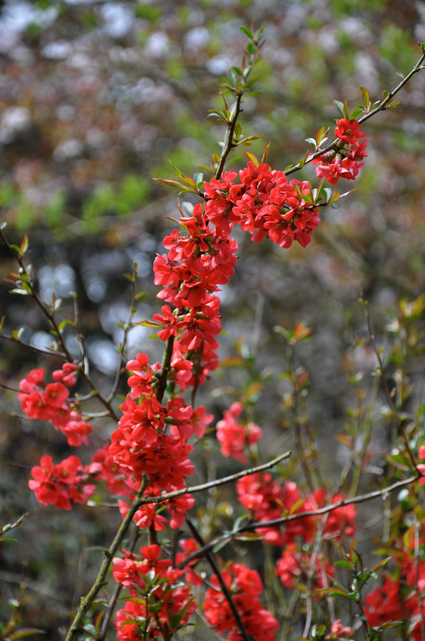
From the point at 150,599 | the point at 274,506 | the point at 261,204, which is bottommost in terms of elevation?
the point at 150,599

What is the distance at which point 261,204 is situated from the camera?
0.78 meters

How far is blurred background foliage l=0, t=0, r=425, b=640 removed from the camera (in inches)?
127

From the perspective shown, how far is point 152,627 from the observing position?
89 cm

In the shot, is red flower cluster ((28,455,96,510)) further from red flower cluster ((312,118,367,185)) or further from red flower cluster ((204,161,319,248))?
red flower cluster ((312,118,367,185))

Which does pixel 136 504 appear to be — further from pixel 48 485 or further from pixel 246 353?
pixel 246 353

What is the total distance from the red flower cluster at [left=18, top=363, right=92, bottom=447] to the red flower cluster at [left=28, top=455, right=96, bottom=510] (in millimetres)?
57

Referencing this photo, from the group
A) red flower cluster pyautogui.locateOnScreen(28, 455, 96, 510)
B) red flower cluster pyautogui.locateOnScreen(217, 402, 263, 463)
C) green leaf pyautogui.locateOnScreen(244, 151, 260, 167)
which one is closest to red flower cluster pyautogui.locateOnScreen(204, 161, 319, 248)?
green leaf pyautogui.locateOnScreen(244, 151, 260, 167)

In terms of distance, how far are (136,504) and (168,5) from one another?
5.62 metres

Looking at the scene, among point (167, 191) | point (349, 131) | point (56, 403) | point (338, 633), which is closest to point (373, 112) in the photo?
point (349, 131)

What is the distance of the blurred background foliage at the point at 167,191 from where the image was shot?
3.22 meters

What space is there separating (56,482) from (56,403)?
182mm

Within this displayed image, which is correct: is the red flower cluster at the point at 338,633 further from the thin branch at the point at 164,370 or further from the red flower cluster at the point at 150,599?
the thin branch at the point at 164,370

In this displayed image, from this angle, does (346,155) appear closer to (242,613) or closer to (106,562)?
(106,562)

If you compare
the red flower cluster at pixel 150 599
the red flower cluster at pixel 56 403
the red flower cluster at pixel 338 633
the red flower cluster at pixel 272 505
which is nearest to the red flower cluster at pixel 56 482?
the red flower cluster at pixel 56 403
